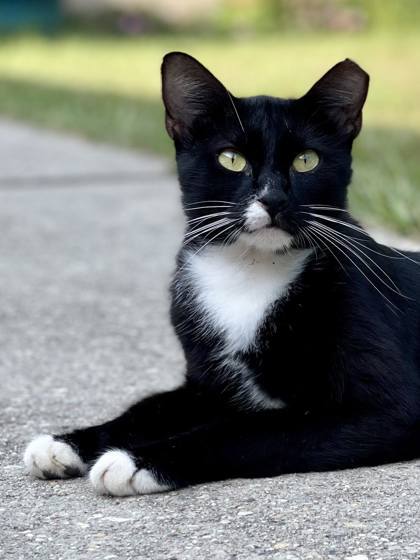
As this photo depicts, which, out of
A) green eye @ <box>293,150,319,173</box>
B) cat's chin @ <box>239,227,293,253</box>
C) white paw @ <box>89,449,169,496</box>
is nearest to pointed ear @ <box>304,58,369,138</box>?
green eye @ <box>293,150,319,173</box>

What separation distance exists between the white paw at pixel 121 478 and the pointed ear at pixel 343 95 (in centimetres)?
94

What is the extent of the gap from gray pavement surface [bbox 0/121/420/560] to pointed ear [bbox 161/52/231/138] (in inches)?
31.8

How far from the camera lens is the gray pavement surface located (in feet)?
6.54

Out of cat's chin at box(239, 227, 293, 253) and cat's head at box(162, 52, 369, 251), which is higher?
cat's head at box(162, 52, 369, 251)

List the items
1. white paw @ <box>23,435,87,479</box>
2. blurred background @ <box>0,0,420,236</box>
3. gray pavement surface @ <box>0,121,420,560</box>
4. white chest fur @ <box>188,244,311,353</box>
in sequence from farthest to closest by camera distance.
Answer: blurred background @ <box>0,0,420,236</box>, white chest fur @ <box>188,244,311,353</box>, white paw @ <box>23,435,87,479</box>, gray pavement surface @ <box>0,121,420,560</box>

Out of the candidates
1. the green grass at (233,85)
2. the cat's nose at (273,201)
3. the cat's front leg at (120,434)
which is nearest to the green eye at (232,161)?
the cat's nose at (273,201)

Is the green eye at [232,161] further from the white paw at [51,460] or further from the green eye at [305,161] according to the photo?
the white paw at [51,460]

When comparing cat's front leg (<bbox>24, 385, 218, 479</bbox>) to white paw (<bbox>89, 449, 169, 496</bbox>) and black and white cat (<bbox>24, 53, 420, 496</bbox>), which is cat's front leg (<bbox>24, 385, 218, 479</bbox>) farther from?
white paw (<bbox>89, 449, 169, 496</bbox>)

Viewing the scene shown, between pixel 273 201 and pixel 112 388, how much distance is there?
0.99m

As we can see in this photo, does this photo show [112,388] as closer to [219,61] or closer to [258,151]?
[258,151]

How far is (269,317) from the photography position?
2455mm

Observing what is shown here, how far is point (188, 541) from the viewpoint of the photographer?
6.54 ft

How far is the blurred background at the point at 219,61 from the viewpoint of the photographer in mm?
6309

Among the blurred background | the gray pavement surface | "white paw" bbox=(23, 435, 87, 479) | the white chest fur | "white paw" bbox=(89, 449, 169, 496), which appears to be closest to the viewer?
the gray pavement surface
